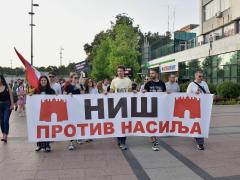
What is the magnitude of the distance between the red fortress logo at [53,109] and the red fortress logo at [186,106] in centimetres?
264

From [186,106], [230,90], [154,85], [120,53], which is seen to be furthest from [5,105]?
[120,53]

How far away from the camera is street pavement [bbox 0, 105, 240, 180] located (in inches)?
243

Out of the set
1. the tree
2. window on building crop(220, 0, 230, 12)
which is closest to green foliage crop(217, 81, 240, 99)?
window on building crop(220, 0, 230, 12)

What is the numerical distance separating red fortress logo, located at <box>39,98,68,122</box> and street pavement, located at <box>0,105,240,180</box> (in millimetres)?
769

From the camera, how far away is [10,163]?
23.3 ft

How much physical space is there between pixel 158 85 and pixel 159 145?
1.47 m

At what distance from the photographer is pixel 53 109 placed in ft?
27.5

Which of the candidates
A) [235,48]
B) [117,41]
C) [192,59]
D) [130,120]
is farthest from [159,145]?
[117,41]

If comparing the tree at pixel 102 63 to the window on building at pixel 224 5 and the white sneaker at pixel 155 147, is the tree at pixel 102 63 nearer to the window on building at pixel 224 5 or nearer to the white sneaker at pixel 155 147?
the window on building at pixel 224 5

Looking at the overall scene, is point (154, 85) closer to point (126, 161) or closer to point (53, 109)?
point (126, 161)

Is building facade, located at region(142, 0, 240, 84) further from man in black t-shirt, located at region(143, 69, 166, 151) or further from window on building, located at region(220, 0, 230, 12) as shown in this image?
man in black t-shirt, located at region(143, 69, 166, 151)

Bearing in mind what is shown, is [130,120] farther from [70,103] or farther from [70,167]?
[70,167]

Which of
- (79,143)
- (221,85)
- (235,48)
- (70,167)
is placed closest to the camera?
(70,167)

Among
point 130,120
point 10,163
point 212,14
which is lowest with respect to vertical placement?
point 10,163
